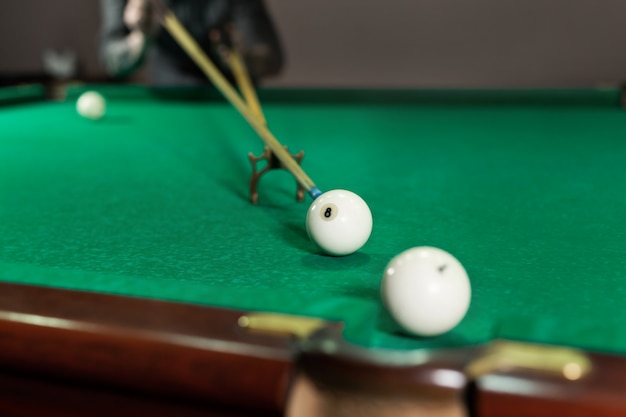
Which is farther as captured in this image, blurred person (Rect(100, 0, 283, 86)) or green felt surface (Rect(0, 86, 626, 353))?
blurred person (Rect(100, 0, 283, 86))

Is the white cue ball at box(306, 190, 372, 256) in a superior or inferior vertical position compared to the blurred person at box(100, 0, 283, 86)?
inferior

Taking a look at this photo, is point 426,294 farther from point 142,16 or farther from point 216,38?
point 216,38

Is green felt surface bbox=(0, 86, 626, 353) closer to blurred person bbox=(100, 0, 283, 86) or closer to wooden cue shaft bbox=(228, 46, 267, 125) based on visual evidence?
wooden cue shaft bbox=(228, 46, 267, 125)

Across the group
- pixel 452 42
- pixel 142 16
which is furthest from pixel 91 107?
pixel 452 42

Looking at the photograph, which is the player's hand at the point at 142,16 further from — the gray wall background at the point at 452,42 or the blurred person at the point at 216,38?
the gray wall background at the point at 452,42

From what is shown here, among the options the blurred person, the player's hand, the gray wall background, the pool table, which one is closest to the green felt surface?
the pool table

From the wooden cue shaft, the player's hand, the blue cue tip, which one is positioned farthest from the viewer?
the player's hand
